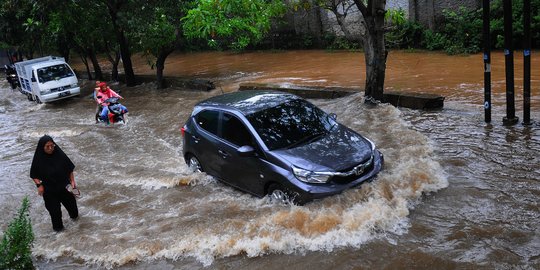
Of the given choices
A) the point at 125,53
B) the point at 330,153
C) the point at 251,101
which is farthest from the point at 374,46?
the point at 125,53

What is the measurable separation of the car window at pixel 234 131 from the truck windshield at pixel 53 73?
51.5 ft

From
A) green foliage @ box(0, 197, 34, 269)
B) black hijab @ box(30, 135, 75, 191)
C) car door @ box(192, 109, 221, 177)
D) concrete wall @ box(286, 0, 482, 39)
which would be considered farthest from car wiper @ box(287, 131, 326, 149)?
concrete wall @ box(286, 0, 482, 39)

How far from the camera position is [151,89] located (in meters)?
21.8

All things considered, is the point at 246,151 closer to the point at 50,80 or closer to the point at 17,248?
the point at 17,248

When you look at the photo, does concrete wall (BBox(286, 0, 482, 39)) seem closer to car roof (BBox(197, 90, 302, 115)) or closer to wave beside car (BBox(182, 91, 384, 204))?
car roof (BBox(197, 90, 302, 115))

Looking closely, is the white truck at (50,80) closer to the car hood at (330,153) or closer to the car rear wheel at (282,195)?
the car rear wheel at (282,195)

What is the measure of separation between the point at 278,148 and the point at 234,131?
3.30 feet

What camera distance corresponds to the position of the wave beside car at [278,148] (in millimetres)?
6508

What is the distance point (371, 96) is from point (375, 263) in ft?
25.1

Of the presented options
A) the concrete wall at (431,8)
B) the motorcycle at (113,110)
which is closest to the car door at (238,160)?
the motorcycle at (113,110)

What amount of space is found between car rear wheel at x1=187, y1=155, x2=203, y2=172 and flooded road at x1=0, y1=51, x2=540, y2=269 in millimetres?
148

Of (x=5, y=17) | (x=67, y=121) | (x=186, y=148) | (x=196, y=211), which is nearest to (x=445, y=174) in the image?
(x=196, y=211)

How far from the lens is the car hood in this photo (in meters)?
6.54

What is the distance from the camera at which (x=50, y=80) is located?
20.8 meters
